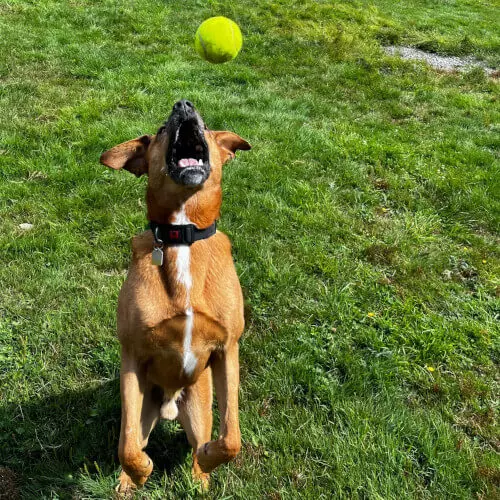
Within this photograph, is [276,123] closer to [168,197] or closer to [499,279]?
[499,279]

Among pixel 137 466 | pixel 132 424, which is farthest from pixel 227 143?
pixel 137 466

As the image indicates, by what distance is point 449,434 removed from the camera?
3.07 m

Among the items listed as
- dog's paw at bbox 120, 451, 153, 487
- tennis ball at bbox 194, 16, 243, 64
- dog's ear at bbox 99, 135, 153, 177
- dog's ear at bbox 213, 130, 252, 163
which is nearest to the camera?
dog's paw at bbox 120, 451, 153, 487

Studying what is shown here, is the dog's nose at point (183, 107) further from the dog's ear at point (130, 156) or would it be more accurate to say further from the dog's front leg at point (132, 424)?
the dog's front leg at point (132, 424)

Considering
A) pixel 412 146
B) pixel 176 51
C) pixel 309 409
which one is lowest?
A: pixel 309 409

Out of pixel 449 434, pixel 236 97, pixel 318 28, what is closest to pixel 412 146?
pixel 236 97

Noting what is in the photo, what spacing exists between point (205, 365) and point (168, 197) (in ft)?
3.31

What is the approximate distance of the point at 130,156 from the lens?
2.91 meters

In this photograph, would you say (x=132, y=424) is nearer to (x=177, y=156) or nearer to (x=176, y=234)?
(x=176, y=234)

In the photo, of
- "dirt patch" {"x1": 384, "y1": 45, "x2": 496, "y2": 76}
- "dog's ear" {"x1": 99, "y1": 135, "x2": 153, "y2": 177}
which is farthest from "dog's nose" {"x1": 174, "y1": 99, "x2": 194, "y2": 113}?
"dirt patch" {"x1": 384, "y1": 45, "x2": 496, "y2": 76}

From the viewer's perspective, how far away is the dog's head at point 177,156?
263 centimetres

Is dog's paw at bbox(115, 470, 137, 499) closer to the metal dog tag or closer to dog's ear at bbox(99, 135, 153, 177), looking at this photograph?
the metal dog tag

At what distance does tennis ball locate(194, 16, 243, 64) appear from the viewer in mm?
4289

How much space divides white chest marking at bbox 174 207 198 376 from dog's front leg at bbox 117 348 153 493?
0.91 feet
